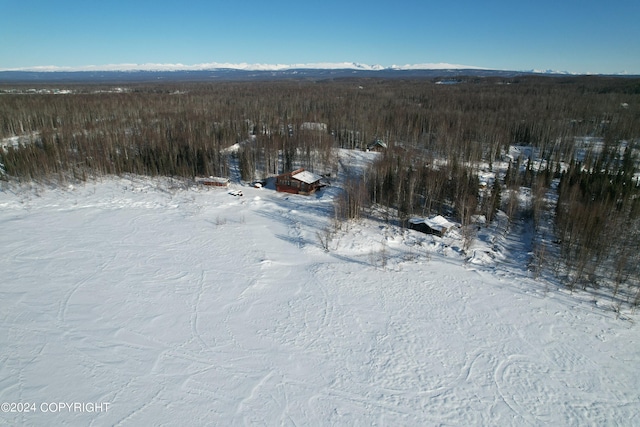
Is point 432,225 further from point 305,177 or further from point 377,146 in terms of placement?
point 377,146

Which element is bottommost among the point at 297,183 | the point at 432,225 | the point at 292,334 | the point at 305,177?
the point at 292,334

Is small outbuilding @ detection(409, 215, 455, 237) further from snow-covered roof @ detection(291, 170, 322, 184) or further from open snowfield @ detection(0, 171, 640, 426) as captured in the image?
snow-covered roof @ detection(291, 170, 322, 184)

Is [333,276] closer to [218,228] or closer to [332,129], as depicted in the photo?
[218,228]

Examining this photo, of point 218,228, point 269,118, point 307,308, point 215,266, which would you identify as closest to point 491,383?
point 307,308

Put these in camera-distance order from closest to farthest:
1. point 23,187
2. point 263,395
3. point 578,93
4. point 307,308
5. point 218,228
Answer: point 263,395, point 307,308, point 218,228, point 23,187, point 578,93

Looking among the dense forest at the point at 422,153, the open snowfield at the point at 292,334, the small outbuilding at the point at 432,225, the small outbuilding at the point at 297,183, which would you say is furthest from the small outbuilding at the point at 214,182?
the small outbuilding at the point at 432,225

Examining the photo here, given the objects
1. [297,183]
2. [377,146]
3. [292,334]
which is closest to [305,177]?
[297,183]
